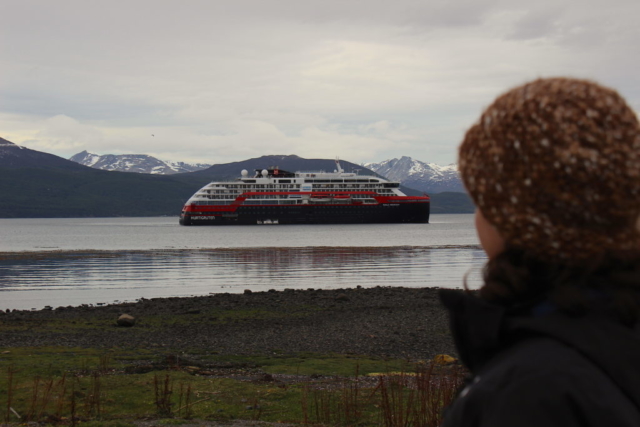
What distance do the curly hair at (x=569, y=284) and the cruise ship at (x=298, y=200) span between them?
10178cm

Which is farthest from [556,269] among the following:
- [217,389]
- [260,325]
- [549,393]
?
[260,325]

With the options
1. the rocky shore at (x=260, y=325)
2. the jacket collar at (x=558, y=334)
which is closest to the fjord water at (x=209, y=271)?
the rocky shore at (x=260, y=325)

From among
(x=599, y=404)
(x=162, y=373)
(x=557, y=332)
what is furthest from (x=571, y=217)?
(x=162, y=373)

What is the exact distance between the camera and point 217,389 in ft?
30.4

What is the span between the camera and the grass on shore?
735cm

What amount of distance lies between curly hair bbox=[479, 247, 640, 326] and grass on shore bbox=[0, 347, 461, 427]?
4.94 meters

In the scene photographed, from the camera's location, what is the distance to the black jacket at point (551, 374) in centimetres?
123

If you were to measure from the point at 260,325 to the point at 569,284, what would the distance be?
17552 millimetres

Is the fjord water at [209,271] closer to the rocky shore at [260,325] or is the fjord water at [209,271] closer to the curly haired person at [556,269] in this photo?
the rocky shore at [260,325]

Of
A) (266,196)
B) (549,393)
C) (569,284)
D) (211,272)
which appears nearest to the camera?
(549,393)

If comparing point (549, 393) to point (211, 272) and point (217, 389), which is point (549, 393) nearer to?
point (217, 389)

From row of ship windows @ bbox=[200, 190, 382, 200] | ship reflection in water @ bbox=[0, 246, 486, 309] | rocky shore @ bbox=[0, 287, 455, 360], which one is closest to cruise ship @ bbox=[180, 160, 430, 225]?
row of ship windows @ bbox=[200, 190, 382, 200]

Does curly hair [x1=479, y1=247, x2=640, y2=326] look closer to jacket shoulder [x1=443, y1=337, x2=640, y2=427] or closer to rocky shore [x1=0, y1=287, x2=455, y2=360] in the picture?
jacket shoulder [x1=443, y1=337, x2=640, y2=427]

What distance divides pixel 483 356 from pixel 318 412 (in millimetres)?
6602
